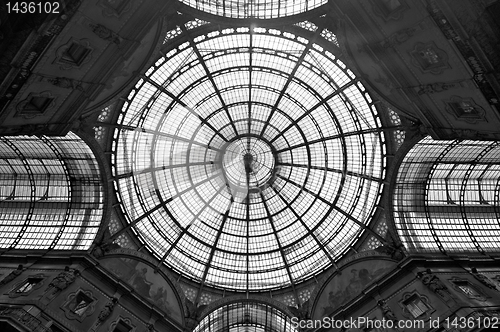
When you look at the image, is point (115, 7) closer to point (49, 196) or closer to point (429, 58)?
point (429, 58)

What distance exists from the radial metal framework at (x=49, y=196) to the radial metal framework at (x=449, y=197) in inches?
893

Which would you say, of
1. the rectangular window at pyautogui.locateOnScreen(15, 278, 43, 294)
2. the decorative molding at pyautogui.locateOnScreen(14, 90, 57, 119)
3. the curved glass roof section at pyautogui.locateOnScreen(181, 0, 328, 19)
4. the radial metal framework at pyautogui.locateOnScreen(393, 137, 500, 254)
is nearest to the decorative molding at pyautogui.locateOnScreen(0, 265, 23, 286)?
the rectangular window at pyautogui.locateOnScreen(15, 278, 43, 294)

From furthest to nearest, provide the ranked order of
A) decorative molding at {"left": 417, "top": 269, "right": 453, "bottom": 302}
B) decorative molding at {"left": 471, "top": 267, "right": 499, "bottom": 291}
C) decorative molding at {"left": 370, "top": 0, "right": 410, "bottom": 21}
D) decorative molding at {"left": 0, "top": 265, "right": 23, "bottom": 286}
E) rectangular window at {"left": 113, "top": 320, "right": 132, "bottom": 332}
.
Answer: rectangular window at {"left": 113, "top": 320, "right": 132, "bottom": 332} → decorative molding at {"left": 471, "top": 267, "right": 499, "bottom": 291} → decorative molding at {"left": 0, "top": 265, "right": 23, "bottom": 286} → decorative molding at {"left": 417, "top": 269, "right": 453, "bottom": 302} → decorative molding at {"left": 370, "top": 0, "right": 410, "bottom": 21}

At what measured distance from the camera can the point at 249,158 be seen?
1267 inches

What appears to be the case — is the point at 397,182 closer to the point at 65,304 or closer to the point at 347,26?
the point at 347,26

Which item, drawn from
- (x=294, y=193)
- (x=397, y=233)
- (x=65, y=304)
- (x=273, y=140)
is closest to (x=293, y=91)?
(x=273, y=140)

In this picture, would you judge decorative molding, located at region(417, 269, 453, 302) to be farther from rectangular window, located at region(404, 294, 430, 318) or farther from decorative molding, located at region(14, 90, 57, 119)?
decorative molding, located at region(14, 90, 57, 119)

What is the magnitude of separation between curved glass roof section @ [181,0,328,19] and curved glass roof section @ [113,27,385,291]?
67.4 inches

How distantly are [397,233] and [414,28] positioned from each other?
15.6 metres

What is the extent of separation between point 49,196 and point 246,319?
1832 centimetres

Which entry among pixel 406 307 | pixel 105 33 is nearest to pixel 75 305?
pixel 105 33

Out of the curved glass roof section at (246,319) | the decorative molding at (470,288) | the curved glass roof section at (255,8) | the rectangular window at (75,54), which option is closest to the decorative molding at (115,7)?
the rectangular window at (75,54)

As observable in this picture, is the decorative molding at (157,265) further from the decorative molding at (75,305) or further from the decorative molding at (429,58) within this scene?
the decorative molding at (429,58)

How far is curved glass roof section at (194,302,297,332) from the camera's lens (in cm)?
3050
